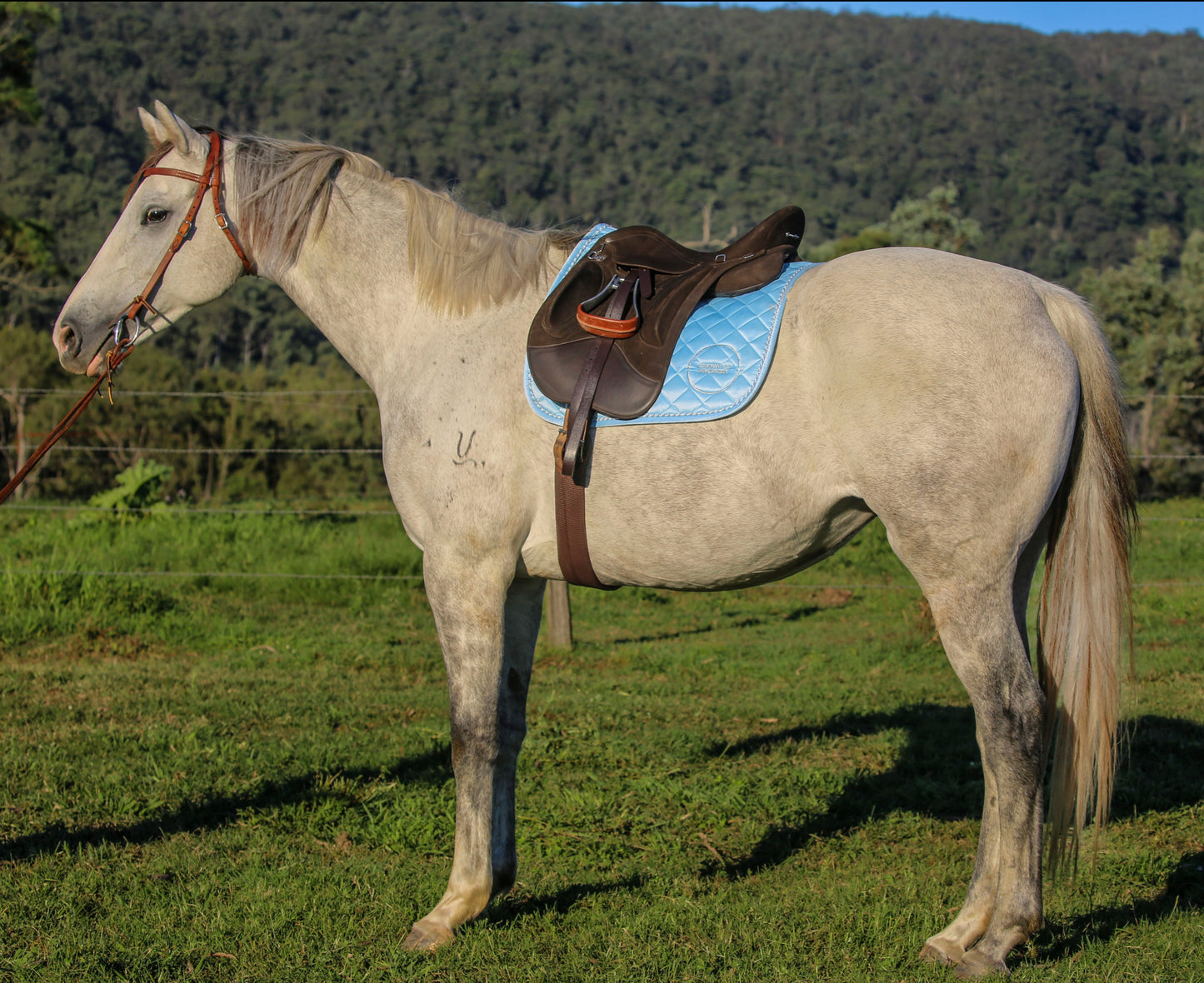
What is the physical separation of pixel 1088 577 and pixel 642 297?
152cm

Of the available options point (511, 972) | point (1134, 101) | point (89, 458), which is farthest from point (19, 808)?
point (1134, 101)

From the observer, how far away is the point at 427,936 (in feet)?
9.39

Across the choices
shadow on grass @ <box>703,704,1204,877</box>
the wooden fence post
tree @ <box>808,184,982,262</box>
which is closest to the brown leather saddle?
shadow on grass @ <box>703,704,1204,877</box>

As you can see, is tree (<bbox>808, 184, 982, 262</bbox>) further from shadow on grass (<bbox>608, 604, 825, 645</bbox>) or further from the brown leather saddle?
the brown leather saddle

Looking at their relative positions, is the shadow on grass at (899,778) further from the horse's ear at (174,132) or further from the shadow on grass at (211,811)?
the horse's ear at (174,132)

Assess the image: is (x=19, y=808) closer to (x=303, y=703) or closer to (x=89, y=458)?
(x=303, y=703)

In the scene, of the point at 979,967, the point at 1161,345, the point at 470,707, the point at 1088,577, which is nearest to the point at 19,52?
the point at 470,707

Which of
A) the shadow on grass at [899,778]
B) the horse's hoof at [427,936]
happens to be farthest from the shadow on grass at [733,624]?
the horse's hoof at [427,936]

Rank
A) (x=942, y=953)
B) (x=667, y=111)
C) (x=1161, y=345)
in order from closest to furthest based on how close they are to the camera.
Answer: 1. (x=942, y=953)
2. (x=1161, y=345)
3. (x=667, y=111)

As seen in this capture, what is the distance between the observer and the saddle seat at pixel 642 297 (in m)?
2.76

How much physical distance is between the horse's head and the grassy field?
182 cm

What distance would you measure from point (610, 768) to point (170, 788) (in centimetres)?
192

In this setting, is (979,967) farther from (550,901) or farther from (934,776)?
(934,776)

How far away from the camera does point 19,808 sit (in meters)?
3.90
